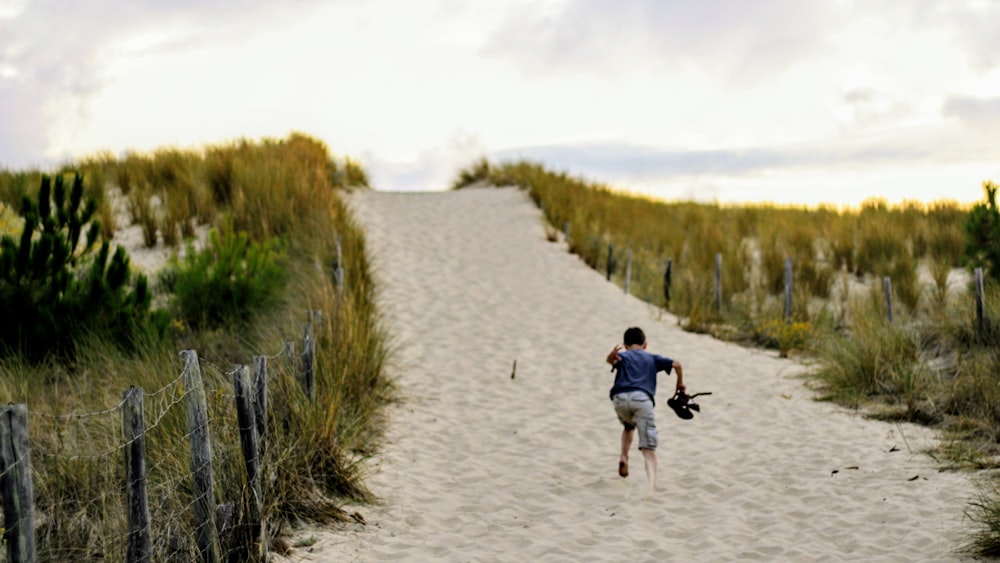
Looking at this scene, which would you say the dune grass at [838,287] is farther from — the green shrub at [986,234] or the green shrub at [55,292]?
the green shrub at [55,292]

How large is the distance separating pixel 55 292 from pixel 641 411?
7.27 metres

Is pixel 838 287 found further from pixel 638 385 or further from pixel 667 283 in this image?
pixel 638 385

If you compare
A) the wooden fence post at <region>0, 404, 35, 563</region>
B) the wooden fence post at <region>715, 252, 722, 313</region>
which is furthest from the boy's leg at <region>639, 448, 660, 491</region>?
the wooden fence post at <region>715, 252, 722, 313</region>

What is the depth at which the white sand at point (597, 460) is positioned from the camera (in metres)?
6.46

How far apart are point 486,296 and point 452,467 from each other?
309 inches

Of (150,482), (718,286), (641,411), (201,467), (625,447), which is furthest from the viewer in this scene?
(718,286)

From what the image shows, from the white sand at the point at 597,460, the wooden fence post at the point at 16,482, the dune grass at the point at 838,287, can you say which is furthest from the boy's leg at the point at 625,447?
the wooden fence post at the point at 16,482

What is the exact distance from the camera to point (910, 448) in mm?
8695

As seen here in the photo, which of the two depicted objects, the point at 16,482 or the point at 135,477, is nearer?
the point at 16,482

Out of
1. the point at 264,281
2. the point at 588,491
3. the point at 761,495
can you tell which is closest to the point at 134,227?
the point at 264,281

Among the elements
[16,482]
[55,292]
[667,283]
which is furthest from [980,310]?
[55,292]

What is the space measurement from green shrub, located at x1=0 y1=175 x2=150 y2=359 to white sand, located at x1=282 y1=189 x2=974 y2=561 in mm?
3633

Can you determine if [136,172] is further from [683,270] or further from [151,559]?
[151,559]

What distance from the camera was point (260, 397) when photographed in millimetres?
6051
